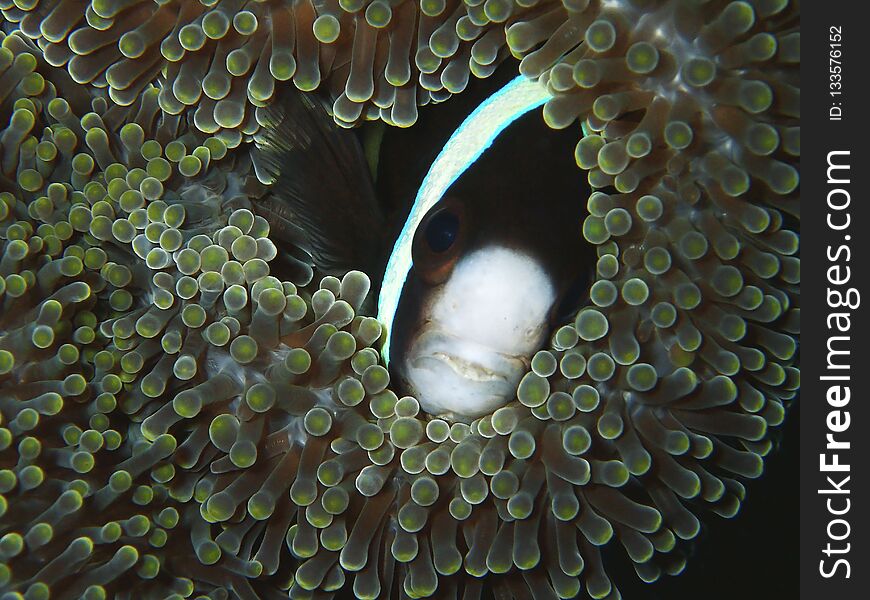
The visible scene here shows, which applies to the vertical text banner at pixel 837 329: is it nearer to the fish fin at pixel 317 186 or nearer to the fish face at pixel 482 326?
the fish face at pixel 482 326

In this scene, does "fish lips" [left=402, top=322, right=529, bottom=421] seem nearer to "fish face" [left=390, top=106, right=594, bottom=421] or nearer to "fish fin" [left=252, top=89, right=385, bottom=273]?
"fish face" [left=390, top=106, right=594, bottom=421]

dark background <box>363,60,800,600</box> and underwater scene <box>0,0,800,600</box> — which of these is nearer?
underwater scene <box>0,0,800,600</box>

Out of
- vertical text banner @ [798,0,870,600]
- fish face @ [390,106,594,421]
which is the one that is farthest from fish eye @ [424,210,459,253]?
vertical text banner @ [798,0,870,600]

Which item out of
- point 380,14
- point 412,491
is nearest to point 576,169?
point 380,14

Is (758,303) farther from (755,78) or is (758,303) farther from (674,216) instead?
(755,78)

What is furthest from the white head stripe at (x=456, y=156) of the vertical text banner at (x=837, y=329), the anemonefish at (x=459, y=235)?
→ the vertical text banner at (x=837, y=329)

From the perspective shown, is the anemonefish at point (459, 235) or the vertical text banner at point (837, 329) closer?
the anemonefish at point (459, 235)
